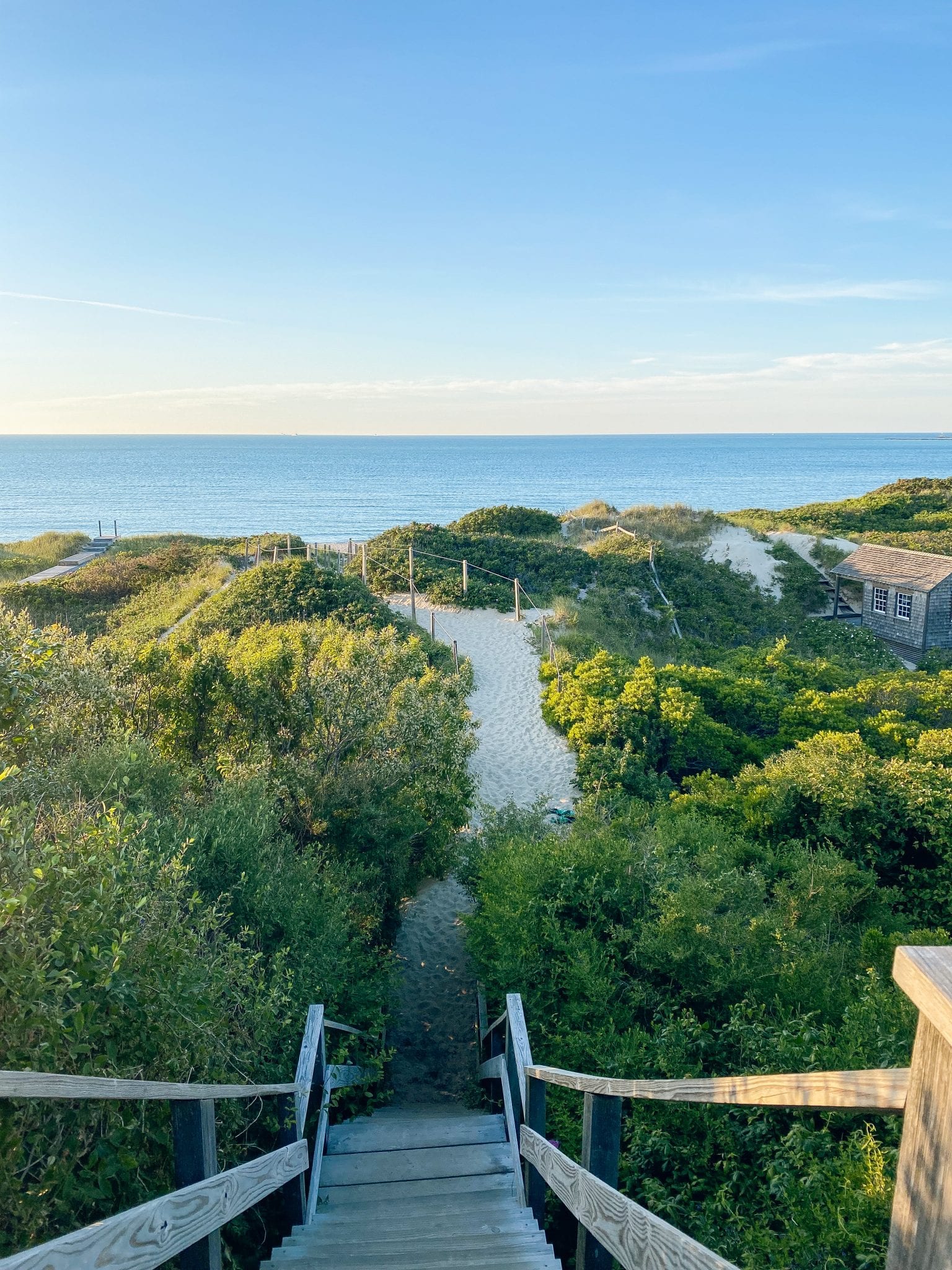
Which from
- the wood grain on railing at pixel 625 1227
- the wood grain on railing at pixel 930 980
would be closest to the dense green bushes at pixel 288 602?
the wood grain on railing at pixel 625 1227

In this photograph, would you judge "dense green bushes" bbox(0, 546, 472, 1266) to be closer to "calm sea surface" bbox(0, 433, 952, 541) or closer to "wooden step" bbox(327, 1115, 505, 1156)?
"wooden step" bbox(327, 1115, 505, 1156)

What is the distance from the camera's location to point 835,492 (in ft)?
381

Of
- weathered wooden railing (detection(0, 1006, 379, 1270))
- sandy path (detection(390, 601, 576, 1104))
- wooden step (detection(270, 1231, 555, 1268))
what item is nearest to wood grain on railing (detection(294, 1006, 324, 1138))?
weathered wooden railing (detection(0, 1006, 379, 1270))

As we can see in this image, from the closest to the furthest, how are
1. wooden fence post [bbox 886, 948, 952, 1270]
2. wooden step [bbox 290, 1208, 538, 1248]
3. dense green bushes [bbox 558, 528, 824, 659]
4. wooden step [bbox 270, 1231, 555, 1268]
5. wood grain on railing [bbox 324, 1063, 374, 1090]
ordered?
wooden fence post [bbox 886, 948, 952, 1270], wooden step [bbox 270, 1231, 555, 1268], wooden step [bbox 290, 1208, 538, 1248], wood grain on railing [bbox 324, 1063, 374, 1090], dense green bushes [bbox 558, 528, 824, 659]

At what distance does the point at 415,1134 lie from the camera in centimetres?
588

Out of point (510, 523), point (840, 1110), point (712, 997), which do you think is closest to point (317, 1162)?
point (712, 997)

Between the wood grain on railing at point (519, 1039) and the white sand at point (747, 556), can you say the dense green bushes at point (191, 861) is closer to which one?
the wood grain on railing at point (519, 1039)

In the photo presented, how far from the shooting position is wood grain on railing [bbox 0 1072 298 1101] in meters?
1.79

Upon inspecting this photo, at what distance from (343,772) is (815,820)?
7.43m

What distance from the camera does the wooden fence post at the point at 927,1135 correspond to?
3.60 feet

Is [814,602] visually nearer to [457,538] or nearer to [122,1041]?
[457,538]

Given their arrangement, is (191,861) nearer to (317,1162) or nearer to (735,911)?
(317,1162)

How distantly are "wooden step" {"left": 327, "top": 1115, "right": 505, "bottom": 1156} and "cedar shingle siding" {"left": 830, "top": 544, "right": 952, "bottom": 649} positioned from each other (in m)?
25.3

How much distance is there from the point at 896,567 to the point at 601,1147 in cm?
2957
